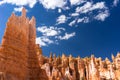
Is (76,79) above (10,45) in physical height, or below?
above

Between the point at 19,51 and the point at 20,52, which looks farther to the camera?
the point at 20,52

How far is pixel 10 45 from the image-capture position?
34.1m

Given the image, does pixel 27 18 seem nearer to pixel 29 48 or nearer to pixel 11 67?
pixel 29 48

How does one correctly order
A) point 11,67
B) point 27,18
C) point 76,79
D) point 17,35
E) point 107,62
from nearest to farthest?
point 11,67 < point 17,35 < point 27,18 < point 76,79 < point 107,62

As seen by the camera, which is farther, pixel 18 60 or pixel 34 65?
pixel 34 65

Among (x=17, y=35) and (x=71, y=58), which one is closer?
(x=17, y=35)

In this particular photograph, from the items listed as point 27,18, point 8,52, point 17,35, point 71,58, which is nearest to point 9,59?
point 8,52

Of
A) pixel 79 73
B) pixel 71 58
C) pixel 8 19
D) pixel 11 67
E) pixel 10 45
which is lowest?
pixel 11 67

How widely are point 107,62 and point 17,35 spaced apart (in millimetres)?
72413

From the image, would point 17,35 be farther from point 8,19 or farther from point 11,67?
point 11,67

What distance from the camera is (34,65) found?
36.9 m

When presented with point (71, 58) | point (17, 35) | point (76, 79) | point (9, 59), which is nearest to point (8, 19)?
point (17, 35)

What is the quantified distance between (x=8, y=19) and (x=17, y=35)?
253 centimetres

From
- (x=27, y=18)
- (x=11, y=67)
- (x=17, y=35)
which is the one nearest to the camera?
(x=11, y=67)
